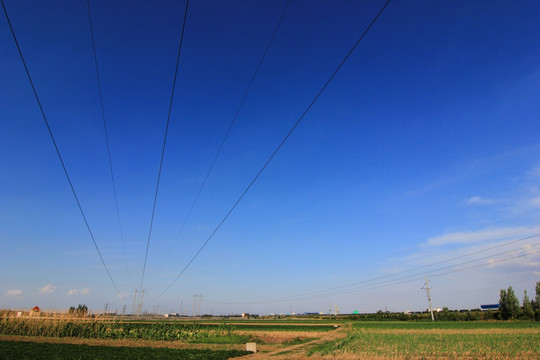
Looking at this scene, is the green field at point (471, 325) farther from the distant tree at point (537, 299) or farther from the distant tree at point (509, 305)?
the distant tree at point (537, 299)

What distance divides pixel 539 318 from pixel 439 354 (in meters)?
94.9

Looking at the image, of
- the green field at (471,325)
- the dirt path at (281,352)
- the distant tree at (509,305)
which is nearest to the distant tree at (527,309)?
the distant tree at (509,305)

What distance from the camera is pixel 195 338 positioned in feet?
119

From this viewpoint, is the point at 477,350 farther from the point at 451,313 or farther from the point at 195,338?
the point at 451,313

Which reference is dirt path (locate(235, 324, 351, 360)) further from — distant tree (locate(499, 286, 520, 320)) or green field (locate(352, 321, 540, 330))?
distant tree (locate(499, 286, 520, 320))

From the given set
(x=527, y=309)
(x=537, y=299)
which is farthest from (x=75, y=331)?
(x=537, y=299)

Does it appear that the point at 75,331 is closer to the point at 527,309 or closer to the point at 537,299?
the point at 527,309

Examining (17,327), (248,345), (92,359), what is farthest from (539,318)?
(17,327)

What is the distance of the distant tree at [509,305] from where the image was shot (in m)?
93.7

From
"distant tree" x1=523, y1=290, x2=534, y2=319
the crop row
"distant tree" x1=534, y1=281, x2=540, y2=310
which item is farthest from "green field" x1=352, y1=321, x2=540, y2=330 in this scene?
the crop row

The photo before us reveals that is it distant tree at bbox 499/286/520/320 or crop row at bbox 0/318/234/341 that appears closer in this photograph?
crop row at bbox 0/318/234/341

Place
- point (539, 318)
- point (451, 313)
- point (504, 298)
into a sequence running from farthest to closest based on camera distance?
point (451, 313) → point (504, 298) → point (539, 318)

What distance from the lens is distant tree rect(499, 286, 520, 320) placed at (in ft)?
307

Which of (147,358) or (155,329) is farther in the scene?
(155,329)
